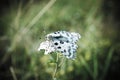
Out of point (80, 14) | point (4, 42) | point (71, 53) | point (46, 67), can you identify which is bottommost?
point (71, 53)

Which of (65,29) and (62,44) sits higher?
(65,29)

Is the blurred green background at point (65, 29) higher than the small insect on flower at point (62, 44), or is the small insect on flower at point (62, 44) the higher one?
the blurred green background at point (65, 29)

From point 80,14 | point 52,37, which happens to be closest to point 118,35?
point 80,14

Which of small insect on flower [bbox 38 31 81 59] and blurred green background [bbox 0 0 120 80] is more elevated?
blurred green background [bbox 0 0 120 80]

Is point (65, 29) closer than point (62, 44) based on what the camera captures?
No

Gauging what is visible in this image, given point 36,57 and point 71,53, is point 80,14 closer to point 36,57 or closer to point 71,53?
point 36,57
